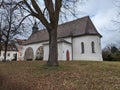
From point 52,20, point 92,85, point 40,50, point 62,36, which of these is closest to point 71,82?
point 92,85

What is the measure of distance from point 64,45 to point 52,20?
86.8ft

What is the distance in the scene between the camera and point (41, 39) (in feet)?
177

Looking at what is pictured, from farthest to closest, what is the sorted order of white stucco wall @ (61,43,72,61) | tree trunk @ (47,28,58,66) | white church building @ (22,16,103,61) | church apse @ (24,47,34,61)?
church apse @ (24,47,34,61), white stucco wall @ (61,43,72,61), white church building @ (22,16,103,61), tree trunk @ (47,28,58,66)

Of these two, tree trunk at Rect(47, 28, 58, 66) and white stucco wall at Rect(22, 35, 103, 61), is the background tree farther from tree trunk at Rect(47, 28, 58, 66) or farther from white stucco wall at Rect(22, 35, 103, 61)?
white stucco wall at Rect(22, 35, 103, 61)

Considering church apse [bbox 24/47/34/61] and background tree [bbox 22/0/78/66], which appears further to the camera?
church apse [bbox 24/47/34/61]

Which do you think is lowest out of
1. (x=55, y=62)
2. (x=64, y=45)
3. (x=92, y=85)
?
(x=92, y=85)

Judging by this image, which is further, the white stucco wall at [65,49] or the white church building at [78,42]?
the white stucco wall at [65,49]

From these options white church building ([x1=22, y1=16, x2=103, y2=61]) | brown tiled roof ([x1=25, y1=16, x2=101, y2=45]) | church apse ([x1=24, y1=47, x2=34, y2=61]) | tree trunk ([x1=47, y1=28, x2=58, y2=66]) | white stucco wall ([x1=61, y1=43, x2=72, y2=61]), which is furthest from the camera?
church apse ([x1=24, y1=47, x2=34, y2=61])

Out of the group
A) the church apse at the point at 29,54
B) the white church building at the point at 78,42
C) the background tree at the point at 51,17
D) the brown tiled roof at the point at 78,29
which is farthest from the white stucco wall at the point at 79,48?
the background tree at the point at 51,17

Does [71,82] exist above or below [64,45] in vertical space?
below

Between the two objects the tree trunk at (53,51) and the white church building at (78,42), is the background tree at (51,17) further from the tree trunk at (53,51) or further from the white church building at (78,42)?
the white church building at (78,42)

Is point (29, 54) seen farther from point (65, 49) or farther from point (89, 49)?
point (89, 49)

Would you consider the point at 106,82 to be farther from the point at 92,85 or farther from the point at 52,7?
the point at 52,7

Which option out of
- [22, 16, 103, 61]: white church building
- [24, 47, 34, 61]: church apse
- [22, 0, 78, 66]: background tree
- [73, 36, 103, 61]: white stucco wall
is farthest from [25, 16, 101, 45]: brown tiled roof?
[22, 0, 78, 66]: background tree
